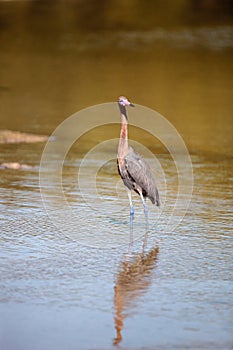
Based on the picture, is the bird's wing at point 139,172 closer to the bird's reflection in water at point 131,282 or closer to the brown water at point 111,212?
the brown water at point 111,212

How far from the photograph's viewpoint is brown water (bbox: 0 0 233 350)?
6.60 m

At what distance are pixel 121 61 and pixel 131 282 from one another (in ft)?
57.2

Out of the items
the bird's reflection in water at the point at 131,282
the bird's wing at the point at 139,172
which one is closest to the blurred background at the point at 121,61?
the bird's wing at the point at 139,172

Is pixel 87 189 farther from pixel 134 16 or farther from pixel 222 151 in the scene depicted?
pixel 134 16

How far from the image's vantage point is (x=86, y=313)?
6766 millimetres

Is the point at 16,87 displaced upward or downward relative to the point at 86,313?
downward

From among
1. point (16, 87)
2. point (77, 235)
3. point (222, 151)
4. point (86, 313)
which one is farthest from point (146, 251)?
point (16, 87)

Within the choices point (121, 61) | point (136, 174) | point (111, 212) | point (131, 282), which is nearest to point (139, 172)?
point (136, 174)

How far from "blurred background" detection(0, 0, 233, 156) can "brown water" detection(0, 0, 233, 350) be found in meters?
0.06

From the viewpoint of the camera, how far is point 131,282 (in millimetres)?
7645

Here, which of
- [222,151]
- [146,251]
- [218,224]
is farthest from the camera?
[222,151]

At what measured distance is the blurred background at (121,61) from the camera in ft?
58.9

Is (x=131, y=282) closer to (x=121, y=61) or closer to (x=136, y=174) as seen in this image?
(x=136, y=174)

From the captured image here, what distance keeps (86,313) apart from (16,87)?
14.7 metres
